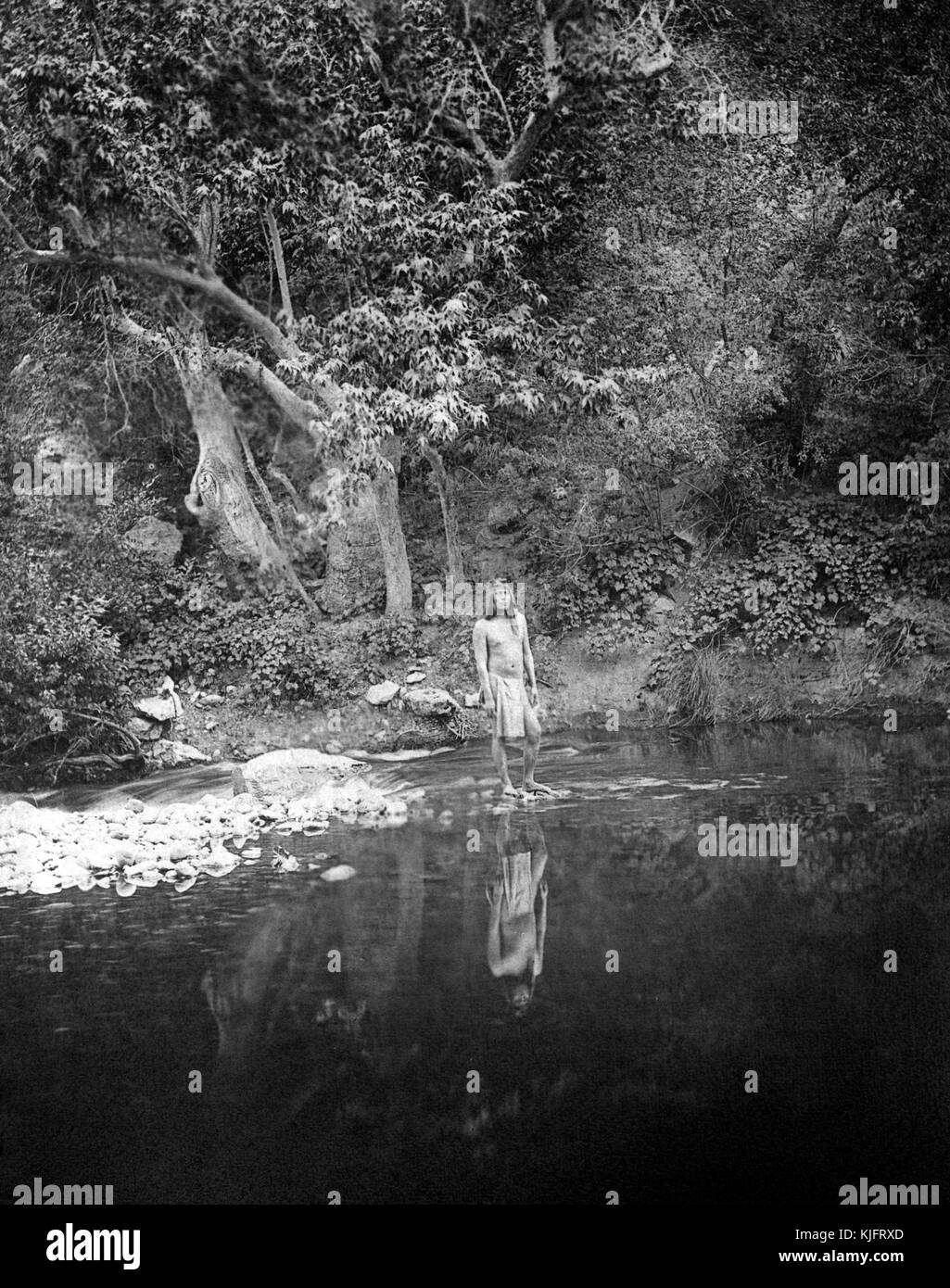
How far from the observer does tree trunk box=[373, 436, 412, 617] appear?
Answer: 6.90m

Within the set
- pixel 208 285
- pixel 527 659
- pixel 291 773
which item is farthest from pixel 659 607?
pixel 208 285

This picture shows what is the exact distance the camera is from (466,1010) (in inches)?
160

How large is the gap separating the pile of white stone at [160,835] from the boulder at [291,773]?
0.07 metres

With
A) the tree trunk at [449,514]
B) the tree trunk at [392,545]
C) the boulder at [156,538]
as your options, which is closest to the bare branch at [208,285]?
the tree trunk at [392,545]

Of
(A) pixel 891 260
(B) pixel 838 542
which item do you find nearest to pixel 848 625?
(B) pixel 838 542

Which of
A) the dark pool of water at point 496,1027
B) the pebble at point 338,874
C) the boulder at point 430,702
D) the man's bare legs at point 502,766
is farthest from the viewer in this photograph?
the boulder at point 430,702

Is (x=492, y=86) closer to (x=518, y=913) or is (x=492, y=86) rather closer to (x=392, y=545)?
(x=392, y=545)

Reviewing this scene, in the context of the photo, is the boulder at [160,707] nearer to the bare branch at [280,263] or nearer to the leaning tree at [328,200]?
the leaning tree at [328,200]

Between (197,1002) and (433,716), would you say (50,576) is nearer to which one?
(433,716)

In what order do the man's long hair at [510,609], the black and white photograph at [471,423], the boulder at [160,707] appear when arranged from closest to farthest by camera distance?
the man's long hair at [510,609] → the black and white photograph at [471,423] → the boulder at [160,707]

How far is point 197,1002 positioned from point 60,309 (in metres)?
4.57

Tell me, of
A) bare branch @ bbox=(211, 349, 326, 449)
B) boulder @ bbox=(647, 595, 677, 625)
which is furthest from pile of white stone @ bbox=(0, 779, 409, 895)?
bare branch @ bbox=(211, 349, 326, 449)

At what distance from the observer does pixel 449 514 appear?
22.7 ft

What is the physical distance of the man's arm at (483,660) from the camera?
6066mm
